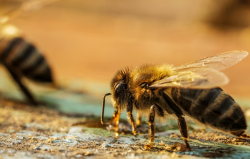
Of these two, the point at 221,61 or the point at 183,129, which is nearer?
the point at 183,129

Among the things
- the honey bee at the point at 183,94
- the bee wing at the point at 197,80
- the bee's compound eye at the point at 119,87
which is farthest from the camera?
the bee's compound eye at the point at 119,87

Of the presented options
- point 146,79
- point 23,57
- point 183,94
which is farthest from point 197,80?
point 23,57

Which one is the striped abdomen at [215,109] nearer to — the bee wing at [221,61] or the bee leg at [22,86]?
the bee wing at [221,61]

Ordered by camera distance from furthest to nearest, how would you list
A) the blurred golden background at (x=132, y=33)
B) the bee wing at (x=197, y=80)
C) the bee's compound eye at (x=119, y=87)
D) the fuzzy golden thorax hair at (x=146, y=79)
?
1. the blurred golden background at (x=132, y=33)
2. the bee's compound eye at (x=119, y=87)
3. the fuzzy golden thorax hair at (x=146, y=79)
4. the bee wing at (x=197, y=80)

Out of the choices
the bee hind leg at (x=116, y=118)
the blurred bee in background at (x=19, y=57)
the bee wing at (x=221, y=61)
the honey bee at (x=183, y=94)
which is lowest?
the bee hind leg at (x=116, y=118)

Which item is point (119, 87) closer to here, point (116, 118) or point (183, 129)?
point (116, 118)

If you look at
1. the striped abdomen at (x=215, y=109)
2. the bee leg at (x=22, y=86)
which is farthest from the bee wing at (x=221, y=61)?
the bee leg at (x=22, y=86)

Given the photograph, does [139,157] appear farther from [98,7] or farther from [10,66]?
[98,7]

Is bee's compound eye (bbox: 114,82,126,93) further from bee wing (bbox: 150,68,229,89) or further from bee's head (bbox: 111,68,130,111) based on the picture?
bee wing (bbox: 150,68,229,89)
